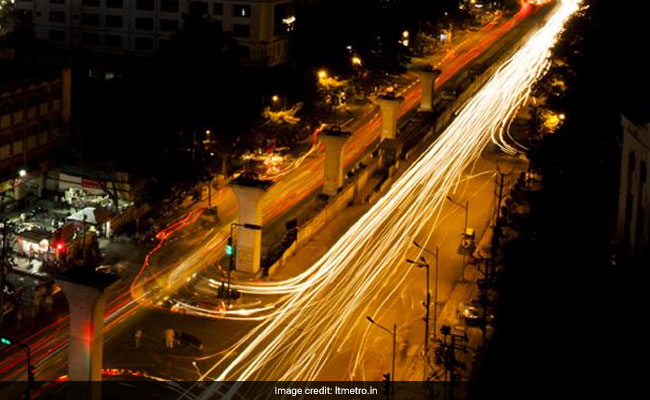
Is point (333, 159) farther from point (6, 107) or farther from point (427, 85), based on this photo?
point (427, 85)

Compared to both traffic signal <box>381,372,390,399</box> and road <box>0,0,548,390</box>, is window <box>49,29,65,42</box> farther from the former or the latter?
traffic signal <box>381,372,390,399</box>

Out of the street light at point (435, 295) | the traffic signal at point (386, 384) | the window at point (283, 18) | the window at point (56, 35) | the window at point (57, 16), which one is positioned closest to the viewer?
the traffic signal at point (386, 384)

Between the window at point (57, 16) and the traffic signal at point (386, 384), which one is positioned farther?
the window at point (57, 16)

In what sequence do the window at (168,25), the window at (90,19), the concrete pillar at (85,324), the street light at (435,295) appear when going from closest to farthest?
1. the concrete pillar at (85,324)
2. the street light at (435,295)
3. the window at (168,25)
4. the window at (90,19)

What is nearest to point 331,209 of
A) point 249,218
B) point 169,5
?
point 249,218

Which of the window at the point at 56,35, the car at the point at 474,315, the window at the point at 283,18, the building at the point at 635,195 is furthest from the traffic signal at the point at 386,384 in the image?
the window at the point at 56,35

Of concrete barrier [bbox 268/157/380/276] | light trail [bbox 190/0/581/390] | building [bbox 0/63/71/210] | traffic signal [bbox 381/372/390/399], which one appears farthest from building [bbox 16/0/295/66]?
traffic signal [bbox 381/372/390/399]

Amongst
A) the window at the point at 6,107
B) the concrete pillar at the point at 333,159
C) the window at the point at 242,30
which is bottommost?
the concrete pillar at the point at 333,159

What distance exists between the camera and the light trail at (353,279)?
2880 centimetres

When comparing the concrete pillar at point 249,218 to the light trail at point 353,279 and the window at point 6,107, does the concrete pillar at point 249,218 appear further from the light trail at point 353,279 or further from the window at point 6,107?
the window at point 6,107

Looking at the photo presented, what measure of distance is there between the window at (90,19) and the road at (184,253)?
1810cm

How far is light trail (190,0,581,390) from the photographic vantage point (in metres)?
28.8

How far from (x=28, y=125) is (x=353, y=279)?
16.6m

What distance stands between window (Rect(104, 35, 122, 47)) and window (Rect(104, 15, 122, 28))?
2.24 ft
